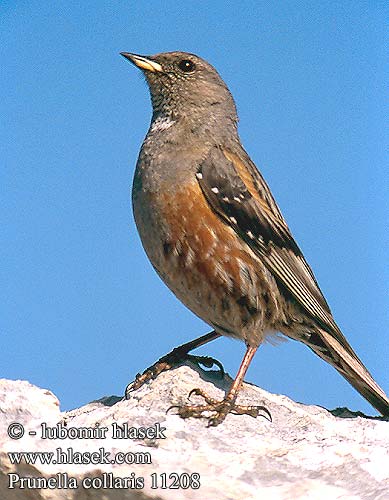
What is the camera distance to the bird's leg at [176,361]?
6.90m

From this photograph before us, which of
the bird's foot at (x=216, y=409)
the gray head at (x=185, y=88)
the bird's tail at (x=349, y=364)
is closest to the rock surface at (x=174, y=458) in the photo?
the bird's foot at (x=216, y=409)

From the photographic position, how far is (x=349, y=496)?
5.03 meters

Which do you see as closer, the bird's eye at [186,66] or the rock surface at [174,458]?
the rock surface at [174,458]

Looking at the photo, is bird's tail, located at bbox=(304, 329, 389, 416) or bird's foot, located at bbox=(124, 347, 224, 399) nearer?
bird's foot, located at bbox=(124, 347, 224, 399)

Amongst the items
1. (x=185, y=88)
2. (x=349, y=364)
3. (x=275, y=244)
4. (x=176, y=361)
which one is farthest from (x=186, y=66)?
(x=349, y=364)

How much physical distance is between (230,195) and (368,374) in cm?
192

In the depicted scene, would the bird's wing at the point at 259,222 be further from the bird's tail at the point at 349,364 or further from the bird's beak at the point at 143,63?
the bird's beak at the point at 143,63

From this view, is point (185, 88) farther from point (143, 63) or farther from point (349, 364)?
point (349, 364)

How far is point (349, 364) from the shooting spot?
741 cm

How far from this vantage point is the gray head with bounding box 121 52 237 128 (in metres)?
7.91

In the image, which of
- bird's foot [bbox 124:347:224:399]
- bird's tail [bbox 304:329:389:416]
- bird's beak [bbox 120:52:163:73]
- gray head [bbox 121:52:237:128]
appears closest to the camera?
bird's foot [bbox 124:347:224:399]

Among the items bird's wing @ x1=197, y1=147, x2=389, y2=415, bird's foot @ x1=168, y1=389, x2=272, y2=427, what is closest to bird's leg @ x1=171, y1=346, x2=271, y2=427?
bird's foot @ x1=168, y1=389, x2=272, y2=427

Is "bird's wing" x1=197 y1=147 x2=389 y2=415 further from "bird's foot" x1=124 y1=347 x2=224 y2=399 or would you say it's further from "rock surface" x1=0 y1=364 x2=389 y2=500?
"rock surface" x1=0 y1=364 x2=389 y2=500

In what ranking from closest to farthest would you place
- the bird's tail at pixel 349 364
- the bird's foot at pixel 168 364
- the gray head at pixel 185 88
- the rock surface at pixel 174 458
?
1. the rock surface at pixel 174 458
2. the bird's foot at pixel 168 364
3. the bird's tail at pixel 349 364
4. the gray head at pixel 185 88
